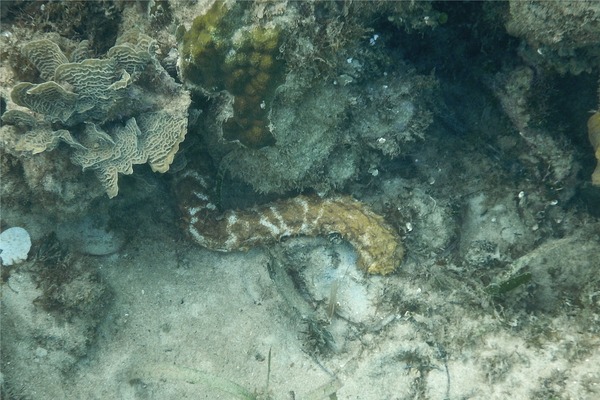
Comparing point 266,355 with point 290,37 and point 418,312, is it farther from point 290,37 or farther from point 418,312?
point 290,37

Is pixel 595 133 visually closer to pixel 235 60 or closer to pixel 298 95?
pixel 298 95

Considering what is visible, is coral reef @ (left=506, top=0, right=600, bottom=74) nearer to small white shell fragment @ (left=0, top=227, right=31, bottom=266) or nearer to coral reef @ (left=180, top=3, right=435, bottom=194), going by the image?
coral reef @ (left=180, top=3, right=435, bottom=194)

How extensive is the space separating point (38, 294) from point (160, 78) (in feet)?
9.34

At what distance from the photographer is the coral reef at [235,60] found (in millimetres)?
3787

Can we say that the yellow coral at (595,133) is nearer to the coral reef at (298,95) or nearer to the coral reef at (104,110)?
the coral reef at (298,95)

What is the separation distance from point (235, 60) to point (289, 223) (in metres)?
2.18

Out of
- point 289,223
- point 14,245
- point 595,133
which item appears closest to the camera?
point 595,133

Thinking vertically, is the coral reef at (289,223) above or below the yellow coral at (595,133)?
below

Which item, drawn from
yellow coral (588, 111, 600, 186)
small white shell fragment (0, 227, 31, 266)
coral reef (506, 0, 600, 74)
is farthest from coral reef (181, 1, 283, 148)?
yellow coral (588, 111, 600, 186)

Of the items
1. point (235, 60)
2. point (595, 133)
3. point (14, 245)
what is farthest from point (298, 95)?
point (14, 245)

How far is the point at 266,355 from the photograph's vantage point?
Answer: 5039mm

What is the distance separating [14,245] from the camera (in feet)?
15.1

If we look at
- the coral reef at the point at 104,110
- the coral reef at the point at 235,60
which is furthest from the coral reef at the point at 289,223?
the coral reef at the point at 235,60

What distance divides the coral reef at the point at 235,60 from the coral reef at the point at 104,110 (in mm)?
358
